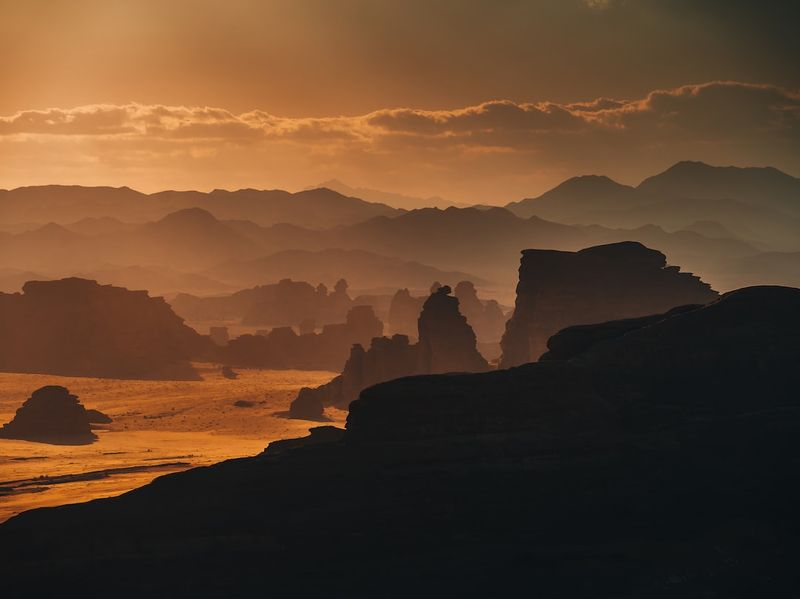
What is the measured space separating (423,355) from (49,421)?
35388 millimetres

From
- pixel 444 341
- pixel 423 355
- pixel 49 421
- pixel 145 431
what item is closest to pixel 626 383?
pixel 444 341

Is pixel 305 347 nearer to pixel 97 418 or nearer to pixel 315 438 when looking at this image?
pixel 97 418

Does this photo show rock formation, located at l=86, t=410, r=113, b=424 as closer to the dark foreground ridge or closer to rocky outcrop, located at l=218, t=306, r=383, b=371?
rocky outcrop, located at l=218, t=306, r=383, b=371

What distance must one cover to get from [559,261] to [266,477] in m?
69.8

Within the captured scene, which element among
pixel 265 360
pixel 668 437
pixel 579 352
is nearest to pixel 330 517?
pixel 668 437

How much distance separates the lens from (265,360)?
163500 millimetres

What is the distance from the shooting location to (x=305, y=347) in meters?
166

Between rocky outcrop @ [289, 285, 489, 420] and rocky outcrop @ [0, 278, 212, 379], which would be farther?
rocky outcrop @ [0, 278, 212, 379]

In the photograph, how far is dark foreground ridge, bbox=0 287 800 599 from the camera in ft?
124

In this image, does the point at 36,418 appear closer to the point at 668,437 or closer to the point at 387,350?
the point at 387,350

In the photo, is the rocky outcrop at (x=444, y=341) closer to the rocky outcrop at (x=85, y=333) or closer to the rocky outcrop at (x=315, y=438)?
the rocky outcrop at (x=315, y=438)

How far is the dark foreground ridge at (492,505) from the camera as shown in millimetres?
37906

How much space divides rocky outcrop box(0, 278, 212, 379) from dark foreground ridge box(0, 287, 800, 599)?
4351 inches

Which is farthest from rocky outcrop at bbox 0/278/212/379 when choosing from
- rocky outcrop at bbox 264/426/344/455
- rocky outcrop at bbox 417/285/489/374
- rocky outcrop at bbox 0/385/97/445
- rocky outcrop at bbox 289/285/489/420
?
rocky outcrop at bbox 264/426/344/455
